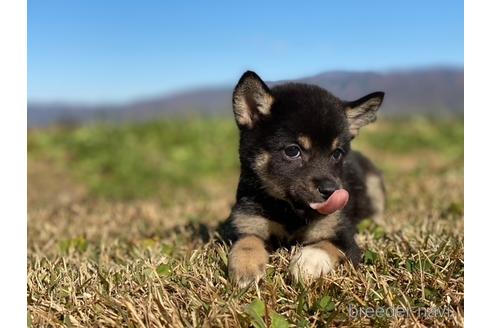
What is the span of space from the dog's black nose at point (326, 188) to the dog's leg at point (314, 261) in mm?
307

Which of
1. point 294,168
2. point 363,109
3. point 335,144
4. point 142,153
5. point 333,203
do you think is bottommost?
point 142,153

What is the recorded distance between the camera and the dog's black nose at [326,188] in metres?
3.47

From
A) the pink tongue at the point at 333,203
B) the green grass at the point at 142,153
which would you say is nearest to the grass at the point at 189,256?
the green grass at the point at 142,153

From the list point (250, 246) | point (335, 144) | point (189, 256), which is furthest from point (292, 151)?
point (189, 256)

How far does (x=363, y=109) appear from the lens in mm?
4016

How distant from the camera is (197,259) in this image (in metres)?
3.73

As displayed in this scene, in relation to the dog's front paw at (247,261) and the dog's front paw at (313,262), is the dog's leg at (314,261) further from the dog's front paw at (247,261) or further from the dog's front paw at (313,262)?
the dog's front paw at (247,261)

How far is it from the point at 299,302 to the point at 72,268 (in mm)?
1793

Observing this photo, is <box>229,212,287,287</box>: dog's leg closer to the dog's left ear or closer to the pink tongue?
the pink tongue

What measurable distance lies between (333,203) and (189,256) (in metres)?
1.00

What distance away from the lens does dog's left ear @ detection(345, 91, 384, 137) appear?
3.95m

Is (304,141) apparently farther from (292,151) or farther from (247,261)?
(247,261)
